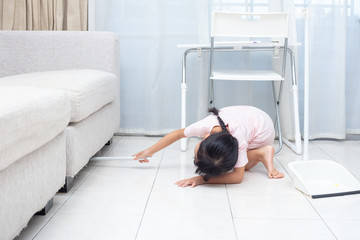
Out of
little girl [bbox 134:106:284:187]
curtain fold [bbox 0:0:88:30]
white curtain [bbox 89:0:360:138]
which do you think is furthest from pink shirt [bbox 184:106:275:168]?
curtain fold [bbox 0:0:88:30]

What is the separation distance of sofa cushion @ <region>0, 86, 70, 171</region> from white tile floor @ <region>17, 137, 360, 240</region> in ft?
0.97

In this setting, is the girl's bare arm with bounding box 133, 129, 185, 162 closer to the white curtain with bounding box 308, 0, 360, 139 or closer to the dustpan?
the dustpan

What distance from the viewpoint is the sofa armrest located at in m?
2.38

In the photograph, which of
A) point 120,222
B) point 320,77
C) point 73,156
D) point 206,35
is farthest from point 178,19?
point 120,222

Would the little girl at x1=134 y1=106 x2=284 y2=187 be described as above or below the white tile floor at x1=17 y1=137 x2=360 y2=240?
above

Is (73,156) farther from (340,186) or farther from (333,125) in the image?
(333,125)

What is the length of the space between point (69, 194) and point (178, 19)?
1.38 metres

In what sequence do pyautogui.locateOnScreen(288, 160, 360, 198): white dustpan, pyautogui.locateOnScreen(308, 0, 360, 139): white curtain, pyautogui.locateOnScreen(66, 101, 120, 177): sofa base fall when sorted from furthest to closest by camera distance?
pyautogui.locateOnScreen(308, 0, 360, 139): white curtain < pyautogui.locateOnScreen(288, 160, 360, 198): white dustpan < pyautogui.locateOnScreen(66, 101, 120, 177): sofa base

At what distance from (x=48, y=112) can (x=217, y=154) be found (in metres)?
0.63

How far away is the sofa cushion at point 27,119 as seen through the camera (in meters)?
1.06

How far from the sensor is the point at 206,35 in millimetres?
2615

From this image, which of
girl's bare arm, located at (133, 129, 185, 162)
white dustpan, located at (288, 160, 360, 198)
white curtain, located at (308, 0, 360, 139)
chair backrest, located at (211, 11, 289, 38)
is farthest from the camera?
white curtain, located at (308, 0, 360, 139)

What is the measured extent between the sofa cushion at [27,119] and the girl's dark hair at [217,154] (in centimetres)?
50

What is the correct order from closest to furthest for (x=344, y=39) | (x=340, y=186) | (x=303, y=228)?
1. (x=303, y=228)
2. (x=340, y=186)
3. (x=344, y=39)
